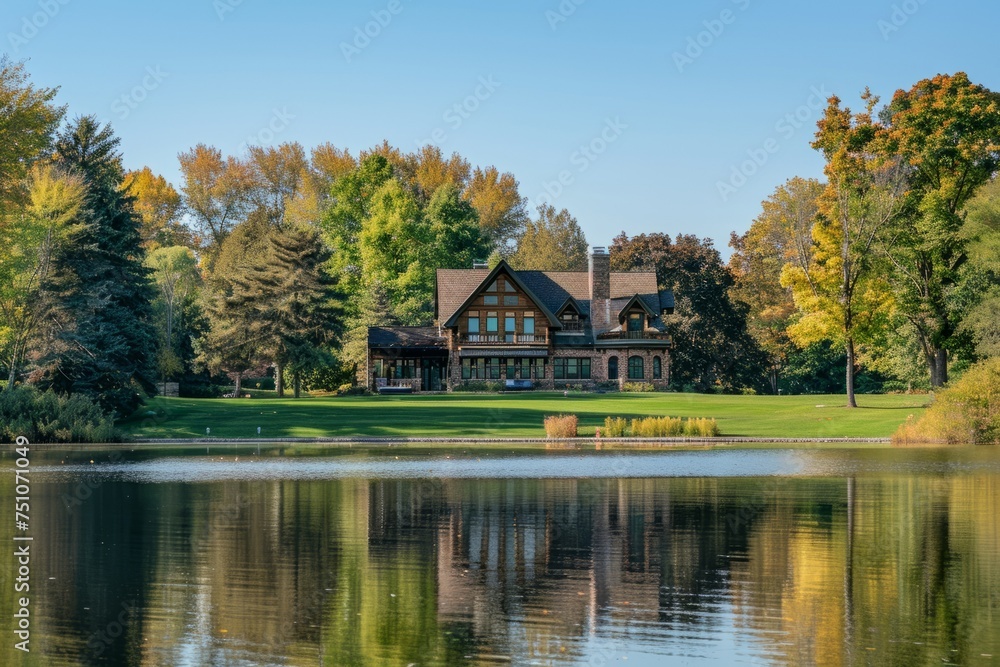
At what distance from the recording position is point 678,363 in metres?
90.6

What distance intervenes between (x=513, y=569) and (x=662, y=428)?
3371 centimetres

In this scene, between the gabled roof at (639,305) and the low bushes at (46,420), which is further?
the gabled roof at (639,305)

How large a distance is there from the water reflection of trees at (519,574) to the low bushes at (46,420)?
22.0 meters

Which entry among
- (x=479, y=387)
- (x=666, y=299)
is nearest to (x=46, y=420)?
(x=479, y=387)

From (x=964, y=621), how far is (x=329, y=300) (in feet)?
216

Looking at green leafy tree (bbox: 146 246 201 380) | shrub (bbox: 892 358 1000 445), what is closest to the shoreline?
shrub (bbox: 892 358 1000 445)

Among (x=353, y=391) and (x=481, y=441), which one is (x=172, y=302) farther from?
(x=481, y=441)

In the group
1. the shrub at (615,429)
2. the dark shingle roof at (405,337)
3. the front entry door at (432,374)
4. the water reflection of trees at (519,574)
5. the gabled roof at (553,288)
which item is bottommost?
the water reflection of trees at (519,574)

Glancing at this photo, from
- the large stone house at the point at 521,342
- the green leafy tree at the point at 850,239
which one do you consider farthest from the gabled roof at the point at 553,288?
the green leafy tree at the point at 850,239

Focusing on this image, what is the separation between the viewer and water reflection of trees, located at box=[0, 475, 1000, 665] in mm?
15641

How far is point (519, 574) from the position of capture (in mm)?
20172

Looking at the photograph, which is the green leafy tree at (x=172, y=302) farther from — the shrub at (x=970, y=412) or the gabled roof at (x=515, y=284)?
the shrub at (x=970, y=412)

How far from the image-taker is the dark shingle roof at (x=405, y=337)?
87125mm

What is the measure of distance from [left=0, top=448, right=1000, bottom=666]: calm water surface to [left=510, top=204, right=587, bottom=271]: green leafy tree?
274 feet
